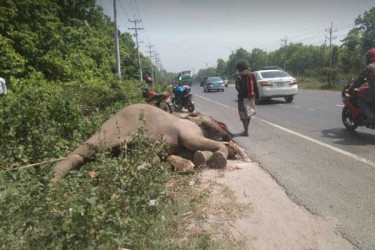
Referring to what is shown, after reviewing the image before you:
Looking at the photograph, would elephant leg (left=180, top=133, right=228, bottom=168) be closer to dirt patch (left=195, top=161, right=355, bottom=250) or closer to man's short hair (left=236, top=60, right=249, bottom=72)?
dirt patch (left=195, top=161, right=355, bottom=250)

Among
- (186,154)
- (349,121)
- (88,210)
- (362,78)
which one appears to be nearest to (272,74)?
(349,121)

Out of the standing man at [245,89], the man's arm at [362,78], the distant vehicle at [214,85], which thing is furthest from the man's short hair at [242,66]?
the distant vehicle at [214,85]

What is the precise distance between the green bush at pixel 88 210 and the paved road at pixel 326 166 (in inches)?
74.6

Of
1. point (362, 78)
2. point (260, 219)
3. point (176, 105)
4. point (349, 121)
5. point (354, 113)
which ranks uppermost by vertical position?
point (362, 78)

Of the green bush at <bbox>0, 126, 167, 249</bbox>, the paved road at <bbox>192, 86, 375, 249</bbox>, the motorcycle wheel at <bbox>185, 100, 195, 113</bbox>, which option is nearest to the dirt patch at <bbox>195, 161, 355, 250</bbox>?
the paved road at <bbox>192, 86, 375, 249</bbox>

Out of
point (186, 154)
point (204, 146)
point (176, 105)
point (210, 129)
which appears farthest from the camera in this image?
point (176, 105)

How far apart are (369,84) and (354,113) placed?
2.62 ft

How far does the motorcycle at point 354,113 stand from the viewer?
7505 millimetres

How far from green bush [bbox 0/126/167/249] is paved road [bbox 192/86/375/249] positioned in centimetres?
189

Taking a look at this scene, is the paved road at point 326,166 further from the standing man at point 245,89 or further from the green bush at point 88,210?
the green bush at point 88,210

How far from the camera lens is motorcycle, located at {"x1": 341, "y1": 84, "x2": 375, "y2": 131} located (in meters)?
7.50

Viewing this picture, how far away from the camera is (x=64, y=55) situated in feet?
57.9

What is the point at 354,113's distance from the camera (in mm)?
7746

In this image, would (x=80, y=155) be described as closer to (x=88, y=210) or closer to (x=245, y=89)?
(x=88, y=210)
